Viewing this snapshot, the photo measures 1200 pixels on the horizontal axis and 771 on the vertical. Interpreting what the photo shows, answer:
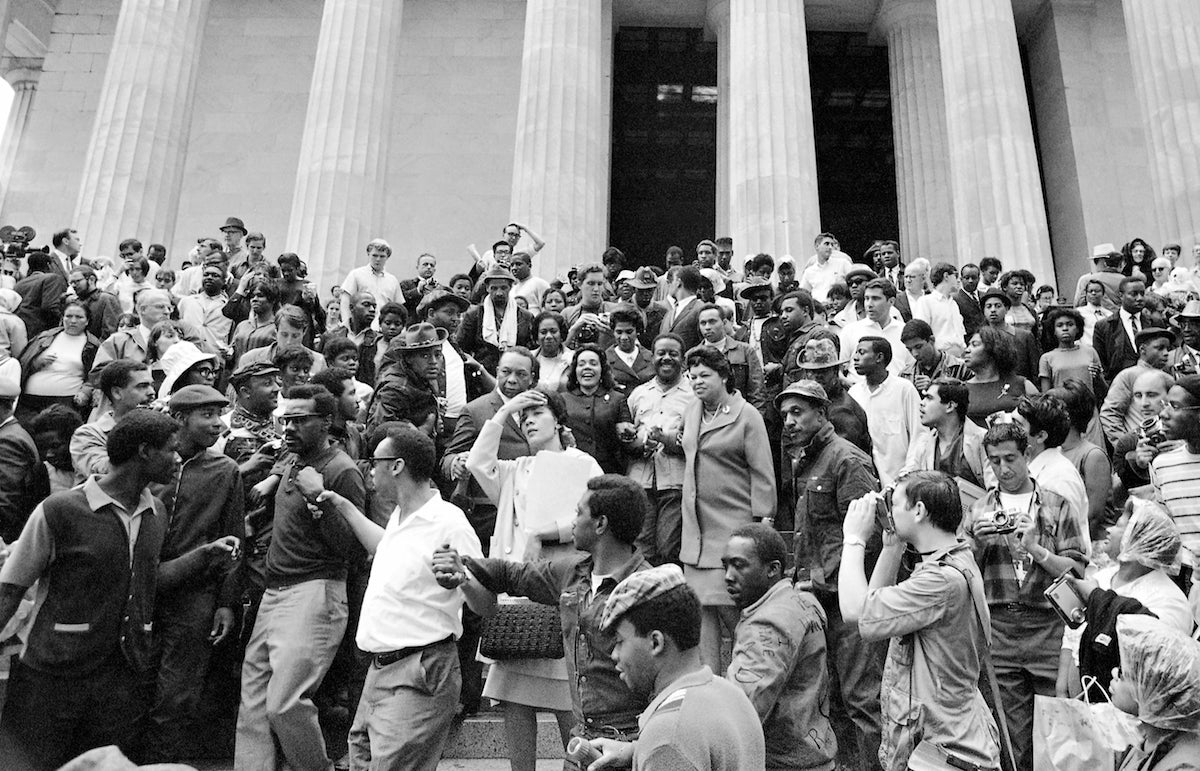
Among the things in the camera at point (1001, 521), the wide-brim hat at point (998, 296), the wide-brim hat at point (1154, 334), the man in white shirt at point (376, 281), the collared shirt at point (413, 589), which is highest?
the man in white shirt at point (376, 281)

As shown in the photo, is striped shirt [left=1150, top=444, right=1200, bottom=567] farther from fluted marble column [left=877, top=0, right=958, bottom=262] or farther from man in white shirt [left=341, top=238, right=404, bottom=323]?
fluted marble column [left=877, top=0, right=958, bottom=262]

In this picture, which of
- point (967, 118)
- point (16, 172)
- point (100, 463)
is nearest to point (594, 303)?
point (100, 463)

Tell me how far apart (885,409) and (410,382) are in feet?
12.7

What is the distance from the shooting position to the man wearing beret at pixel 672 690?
2.98 metres

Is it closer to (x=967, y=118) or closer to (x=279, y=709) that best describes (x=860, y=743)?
(x=279, y=709)

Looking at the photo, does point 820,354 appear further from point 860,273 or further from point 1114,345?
point 1114,345

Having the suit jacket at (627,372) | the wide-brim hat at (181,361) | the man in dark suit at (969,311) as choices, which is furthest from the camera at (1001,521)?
the man in dark suit at (969,311)

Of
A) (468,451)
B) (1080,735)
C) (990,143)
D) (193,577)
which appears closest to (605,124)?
(990,143)

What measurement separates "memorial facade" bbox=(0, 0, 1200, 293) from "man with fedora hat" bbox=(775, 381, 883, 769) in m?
10.6

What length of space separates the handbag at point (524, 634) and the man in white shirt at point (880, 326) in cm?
532

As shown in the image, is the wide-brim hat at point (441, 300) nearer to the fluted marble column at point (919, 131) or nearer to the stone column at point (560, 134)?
the stone column at point (560, 134)

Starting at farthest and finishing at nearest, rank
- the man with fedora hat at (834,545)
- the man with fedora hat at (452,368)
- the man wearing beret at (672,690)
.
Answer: the man with fedora hat at (452,368) < the man with fedora hat at (834,545) < the man wearing beret at (672,690)

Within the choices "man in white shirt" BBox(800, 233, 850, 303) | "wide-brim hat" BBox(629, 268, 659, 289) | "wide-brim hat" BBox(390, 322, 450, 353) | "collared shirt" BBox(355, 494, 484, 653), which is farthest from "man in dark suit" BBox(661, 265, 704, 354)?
"collared shirt" BBox(355, 494, 484, 653)

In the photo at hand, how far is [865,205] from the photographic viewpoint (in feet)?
84.9
